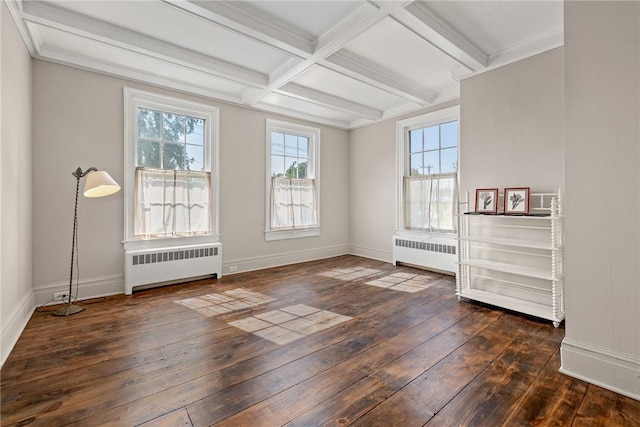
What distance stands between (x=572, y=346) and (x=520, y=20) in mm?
2931

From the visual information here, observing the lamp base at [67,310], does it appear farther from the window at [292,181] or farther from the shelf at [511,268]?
the shelf at [511,268]

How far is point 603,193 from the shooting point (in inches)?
74.4

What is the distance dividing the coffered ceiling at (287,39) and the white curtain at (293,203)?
5.58 ft

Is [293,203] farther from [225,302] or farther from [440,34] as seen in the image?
[440,34]

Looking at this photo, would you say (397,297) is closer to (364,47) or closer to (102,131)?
(364,47)

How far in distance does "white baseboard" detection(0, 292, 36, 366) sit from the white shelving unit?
419cm

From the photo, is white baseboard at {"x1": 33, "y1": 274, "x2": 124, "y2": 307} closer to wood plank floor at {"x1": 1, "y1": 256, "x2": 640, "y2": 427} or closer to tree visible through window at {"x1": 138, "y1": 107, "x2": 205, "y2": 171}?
wood plank floor at {"x1": 1, "y1": 256, "x2": 640, "y2": 427}

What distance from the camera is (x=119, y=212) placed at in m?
3.90

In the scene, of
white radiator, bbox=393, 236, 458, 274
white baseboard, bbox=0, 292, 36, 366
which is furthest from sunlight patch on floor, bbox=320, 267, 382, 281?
white baseboard, bbox=0, 292, 36, 366

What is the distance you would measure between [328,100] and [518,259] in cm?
350

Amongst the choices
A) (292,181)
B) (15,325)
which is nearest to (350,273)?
(292,181)

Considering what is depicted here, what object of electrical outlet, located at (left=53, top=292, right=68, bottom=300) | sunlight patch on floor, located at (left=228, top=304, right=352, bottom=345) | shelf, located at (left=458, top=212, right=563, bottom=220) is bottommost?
sunlight patch on floor, located at (left=228, top=304, right=352, bottom=345)

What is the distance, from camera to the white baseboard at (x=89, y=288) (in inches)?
133

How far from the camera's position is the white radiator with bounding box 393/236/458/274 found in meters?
4.69
